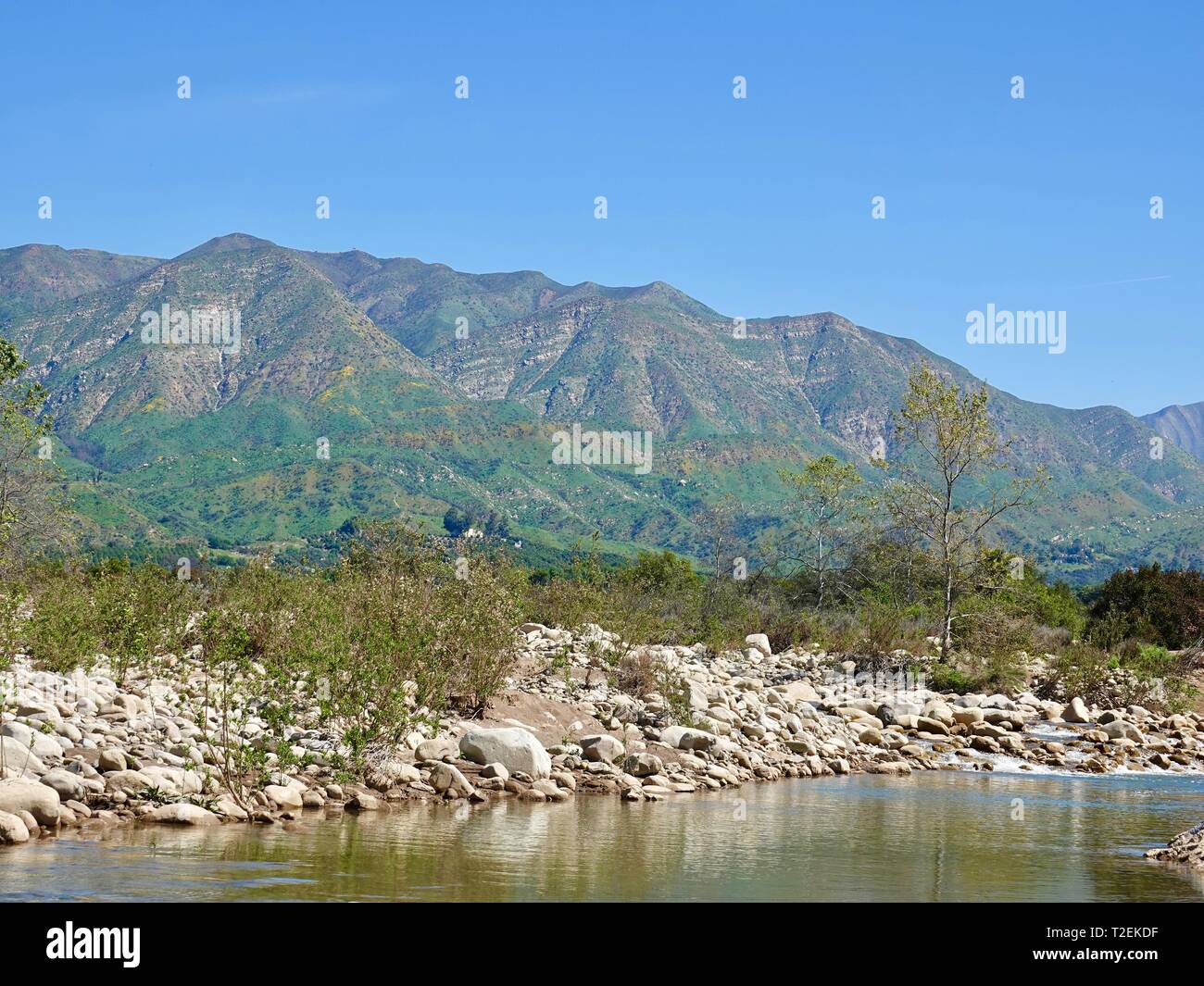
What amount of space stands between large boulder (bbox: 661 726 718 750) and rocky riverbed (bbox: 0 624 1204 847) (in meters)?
0.02

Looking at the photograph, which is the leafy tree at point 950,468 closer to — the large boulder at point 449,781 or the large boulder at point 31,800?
the large boulder at point 449,781

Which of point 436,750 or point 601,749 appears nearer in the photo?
point 436,750

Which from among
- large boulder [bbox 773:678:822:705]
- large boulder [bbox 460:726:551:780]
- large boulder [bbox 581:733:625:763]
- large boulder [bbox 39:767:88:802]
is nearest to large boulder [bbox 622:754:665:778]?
large boulder [bbox 581:733:625:763]

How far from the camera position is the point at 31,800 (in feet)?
37.7

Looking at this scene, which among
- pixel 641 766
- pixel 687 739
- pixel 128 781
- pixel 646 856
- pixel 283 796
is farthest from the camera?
pixel 687 739

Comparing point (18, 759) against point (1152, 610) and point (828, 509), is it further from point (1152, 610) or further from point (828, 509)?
point (828, 509)

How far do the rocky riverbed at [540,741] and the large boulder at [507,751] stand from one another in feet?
0.08

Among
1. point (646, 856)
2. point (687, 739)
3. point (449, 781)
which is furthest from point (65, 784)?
point (687, 739)

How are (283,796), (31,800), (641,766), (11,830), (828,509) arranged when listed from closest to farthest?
1. (11,830)
2. (31,800)
3. (283,796)
4. (641,766)
5. (828,509)

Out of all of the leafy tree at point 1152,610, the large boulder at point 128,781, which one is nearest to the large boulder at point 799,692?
the leafy tree at point 1152,610

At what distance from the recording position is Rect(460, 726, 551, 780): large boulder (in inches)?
623

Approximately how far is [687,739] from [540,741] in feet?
7.64
